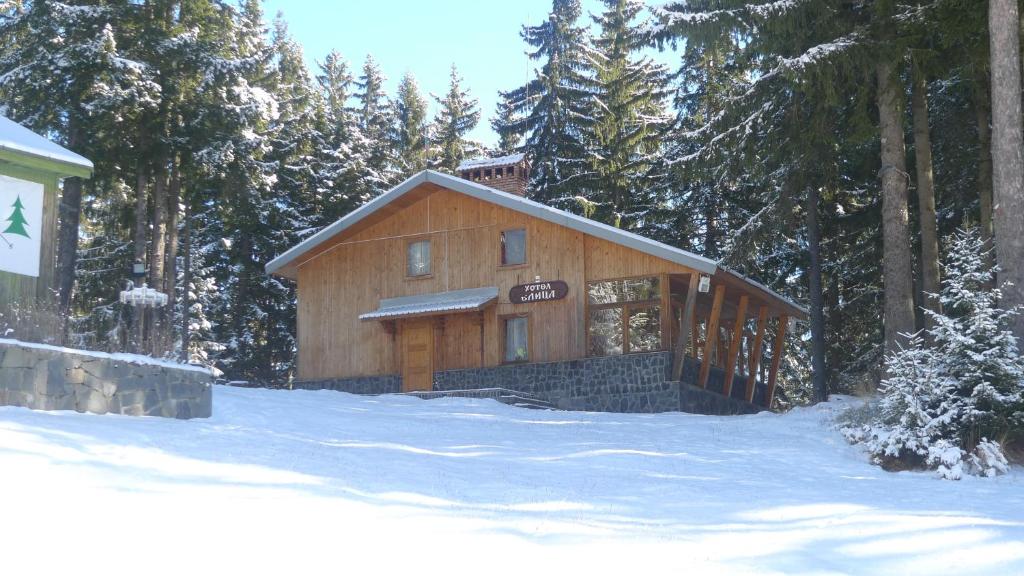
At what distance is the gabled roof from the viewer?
22609mm

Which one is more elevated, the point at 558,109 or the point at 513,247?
the point at 558,109

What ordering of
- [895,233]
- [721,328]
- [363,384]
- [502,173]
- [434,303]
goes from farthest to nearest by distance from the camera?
1. [721,328]
2. [502,173]
3. [363,384]
4. [434,303]
5. [895,233]

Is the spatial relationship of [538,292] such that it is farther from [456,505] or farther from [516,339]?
[456,505]

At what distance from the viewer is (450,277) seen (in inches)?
1016

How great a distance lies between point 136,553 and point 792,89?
53.0 ft

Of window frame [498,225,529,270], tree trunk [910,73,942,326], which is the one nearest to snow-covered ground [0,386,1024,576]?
tree trunk [910,73,942,326]

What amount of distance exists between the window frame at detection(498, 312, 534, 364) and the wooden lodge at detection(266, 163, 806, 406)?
26 mm

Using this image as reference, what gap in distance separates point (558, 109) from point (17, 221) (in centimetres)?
2672

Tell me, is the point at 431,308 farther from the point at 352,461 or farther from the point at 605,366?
the point at 352,461

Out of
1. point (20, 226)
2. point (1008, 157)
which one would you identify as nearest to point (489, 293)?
point (1008, 157)

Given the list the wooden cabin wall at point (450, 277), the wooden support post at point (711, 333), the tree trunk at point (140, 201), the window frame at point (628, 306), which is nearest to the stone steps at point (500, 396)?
the wooden cabin wall at point (450, 277)

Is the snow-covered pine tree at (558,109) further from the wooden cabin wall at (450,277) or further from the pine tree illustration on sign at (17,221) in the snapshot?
the pine tree illustration on sign at (17,221)

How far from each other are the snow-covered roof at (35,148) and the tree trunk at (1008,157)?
11.8m

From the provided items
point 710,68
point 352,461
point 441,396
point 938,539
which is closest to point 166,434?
point 352,461
